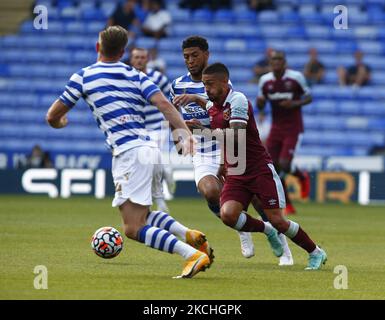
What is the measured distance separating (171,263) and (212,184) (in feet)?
3.27

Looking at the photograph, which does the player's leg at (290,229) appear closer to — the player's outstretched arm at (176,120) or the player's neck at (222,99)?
the player's neck at (222,99)

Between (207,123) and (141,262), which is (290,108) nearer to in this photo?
(207,123)

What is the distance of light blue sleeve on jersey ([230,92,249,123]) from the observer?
368 inches

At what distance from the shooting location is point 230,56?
79.9ft

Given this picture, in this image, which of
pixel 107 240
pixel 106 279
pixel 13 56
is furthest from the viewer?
pixel 13 56

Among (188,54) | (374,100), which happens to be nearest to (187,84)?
(188,54)

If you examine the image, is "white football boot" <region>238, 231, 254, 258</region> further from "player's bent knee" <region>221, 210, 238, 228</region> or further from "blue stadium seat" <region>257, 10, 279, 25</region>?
"blue stadium seat" <region>257, 10, 279, 25</region>

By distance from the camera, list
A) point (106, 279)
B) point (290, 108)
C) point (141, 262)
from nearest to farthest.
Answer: point (106, 279), point (141, 262), point (290, 108)

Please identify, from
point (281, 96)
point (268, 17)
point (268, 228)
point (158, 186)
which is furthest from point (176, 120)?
point (268, 17)

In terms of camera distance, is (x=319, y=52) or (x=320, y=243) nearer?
(x=320, y=243)

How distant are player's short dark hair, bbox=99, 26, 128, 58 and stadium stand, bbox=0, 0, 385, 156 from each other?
13711 millimetres

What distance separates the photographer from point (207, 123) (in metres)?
10.9

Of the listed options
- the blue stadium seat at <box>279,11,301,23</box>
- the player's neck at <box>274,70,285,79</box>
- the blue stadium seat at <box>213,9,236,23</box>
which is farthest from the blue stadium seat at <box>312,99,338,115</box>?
the player's neck at <box>274,70,285,79</box>

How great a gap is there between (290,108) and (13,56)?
34.8ft
